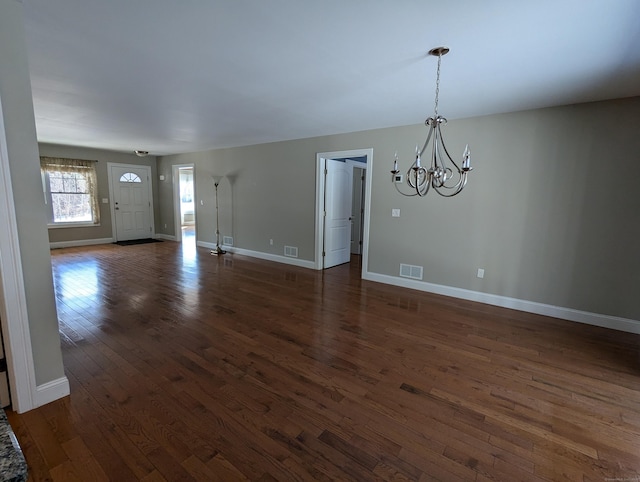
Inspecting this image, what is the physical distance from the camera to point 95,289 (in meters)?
4.46

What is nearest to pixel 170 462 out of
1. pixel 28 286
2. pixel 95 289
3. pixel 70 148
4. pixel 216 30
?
pixel 28 286

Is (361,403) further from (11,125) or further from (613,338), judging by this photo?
(613,338)

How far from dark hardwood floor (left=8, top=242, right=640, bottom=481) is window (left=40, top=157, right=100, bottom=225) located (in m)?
4.64

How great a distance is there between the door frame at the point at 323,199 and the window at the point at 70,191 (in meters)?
6.12

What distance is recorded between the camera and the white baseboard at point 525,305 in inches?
136

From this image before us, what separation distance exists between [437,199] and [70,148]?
839 cm

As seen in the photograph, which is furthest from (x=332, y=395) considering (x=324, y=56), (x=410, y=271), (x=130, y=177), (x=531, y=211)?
(x=130, y=177)

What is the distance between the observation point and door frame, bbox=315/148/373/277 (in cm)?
503

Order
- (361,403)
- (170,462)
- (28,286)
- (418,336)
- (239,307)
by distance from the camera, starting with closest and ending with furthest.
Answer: (170,462), (28,286), (361,403), (418,336), (239,307)

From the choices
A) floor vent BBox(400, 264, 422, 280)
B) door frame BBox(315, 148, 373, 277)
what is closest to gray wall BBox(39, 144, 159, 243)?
door frame BBox(315, 148, 373, 277)

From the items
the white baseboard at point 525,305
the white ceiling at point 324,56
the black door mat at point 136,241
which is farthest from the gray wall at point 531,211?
the black door mat at point 136,241

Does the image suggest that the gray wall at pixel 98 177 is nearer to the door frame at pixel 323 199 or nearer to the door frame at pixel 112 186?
the door frame at pixel 112 186

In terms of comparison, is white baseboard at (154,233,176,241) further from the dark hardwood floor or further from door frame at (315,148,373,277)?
door frame at (315,148,373,277)

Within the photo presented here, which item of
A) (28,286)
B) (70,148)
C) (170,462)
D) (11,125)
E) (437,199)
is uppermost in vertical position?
(70,148)
